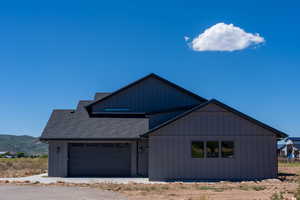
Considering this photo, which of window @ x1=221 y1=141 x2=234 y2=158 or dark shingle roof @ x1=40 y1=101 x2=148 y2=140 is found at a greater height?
dark shingle roof @ x1=40 y1=101 x2=148 y2=140

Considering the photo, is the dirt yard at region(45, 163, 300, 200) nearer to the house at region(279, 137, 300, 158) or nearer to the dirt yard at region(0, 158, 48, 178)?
the dirt yard at region(0, 158, 48, 178)

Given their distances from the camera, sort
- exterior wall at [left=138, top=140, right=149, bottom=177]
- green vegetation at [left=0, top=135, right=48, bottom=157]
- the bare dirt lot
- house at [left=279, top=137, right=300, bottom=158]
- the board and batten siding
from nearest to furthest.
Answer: the bare dirt lot < the board and batten siding < exterior wall at [left=138, top=140, right=149, bottom=177] < house at [left=279, top=137, right=300, bottom=158] < green vegetation at [left=0, top=135, right=48, bottom=157]

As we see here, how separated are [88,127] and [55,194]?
10.2 meters

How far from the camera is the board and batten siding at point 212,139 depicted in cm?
2194

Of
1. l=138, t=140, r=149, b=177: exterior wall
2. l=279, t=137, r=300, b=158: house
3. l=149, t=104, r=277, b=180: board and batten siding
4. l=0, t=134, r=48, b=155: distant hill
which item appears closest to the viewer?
l=149, t=104, r=277, b=180: board and batten siding

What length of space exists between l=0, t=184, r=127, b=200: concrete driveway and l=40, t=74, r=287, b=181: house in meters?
6.37

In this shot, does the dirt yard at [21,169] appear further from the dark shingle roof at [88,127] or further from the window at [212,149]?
the window at [212,149]

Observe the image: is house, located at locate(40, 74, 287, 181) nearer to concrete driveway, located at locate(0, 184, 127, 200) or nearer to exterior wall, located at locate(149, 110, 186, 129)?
exterior wall, located at locate(149, 110, 186, 129)

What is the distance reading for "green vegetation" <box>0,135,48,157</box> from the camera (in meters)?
156

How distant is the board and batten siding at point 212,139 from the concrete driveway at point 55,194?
6.24 metres

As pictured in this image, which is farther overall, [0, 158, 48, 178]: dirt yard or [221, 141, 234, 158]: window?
[0, 158, 48, 178]: dirt yard

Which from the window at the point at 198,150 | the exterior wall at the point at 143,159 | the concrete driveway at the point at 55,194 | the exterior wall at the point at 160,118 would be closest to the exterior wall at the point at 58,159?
the exterior wall at the point at 143,159

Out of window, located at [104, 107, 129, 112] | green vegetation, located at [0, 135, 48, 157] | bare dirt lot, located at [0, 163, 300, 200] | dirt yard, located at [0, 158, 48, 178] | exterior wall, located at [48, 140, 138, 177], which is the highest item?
window, located at [104, 107, 129, 112]

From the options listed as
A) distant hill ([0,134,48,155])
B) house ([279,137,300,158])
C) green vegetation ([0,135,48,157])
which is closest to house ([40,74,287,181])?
house ([279,137,300,158])
